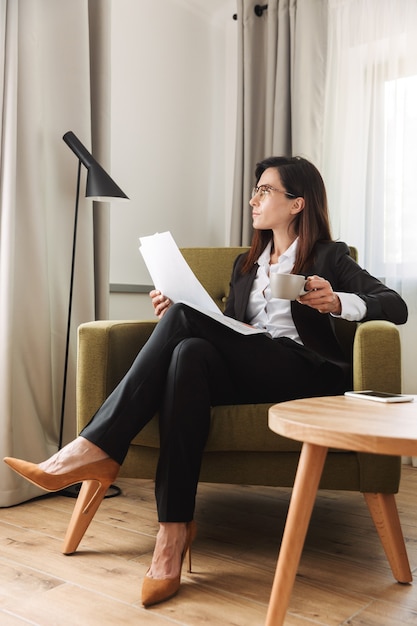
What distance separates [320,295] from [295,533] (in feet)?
2.08

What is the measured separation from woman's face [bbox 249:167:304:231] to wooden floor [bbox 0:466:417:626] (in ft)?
2.90

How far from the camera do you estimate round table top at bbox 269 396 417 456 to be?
3.27 feet

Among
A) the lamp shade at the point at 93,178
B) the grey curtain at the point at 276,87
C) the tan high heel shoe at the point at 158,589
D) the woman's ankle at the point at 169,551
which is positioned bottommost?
the tan high heel shoe at the point at 158,589

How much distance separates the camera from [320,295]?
5.30 ft

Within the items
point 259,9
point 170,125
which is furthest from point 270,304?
point 259,9

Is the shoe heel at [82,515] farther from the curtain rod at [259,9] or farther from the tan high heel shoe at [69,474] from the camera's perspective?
the curtain rod at [259,9]

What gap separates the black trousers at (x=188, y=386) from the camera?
1444 millimetres

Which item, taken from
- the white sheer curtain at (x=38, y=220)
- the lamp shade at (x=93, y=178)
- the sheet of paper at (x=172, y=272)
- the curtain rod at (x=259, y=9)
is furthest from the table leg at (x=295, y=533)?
the curtain rod at (x=259, y=9)

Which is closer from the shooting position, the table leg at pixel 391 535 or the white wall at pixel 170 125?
the table leg at pixel 391 535

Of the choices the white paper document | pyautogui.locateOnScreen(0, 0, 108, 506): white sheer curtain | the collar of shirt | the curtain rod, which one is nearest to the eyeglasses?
the collar of shirt

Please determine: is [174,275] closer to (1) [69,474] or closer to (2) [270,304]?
(2) [270,304]

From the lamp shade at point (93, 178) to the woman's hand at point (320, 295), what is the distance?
33.0 inches

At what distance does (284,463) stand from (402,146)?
1620 millimetres

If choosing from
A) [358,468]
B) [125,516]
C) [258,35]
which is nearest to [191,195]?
[258,35]
